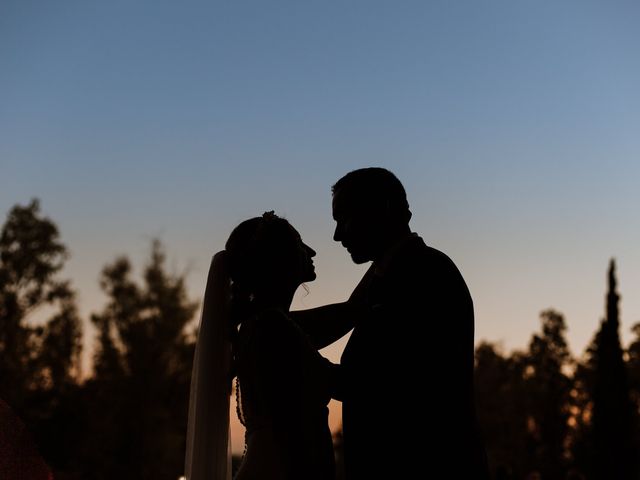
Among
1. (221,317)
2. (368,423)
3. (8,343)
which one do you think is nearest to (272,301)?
(221,317)

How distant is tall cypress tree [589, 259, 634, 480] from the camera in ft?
133

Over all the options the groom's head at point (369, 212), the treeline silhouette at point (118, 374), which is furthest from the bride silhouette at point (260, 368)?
the treeline silhouette at point (118, 374)

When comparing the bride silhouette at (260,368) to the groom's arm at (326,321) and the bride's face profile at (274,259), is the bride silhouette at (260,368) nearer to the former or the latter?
the bride's face profile at (274,259)

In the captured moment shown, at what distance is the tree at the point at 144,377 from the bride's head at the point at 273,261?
33.3 metres

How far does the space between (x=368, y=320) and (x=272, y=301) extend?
2.50ft

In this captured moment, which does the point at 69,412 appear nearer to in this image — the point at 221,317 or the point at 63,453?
the point at 63,453

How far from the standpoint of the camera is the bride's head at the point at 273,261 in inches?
204

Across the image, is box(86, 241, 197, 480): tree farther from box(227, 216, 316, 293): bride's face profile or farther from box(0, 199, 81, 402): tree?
box(227, 216, 316, 293): bride's face profile

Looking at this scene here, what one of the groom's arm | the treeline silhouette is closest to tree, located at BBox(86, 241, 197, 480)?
the treeline silhouette

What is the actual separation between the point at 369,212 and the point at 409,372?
1039mm

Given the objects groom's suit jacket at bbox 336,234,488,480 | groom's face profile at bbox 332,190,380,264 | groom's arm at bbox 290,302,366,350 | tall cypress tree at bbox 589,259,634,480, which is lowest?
groom's suit jacket at bbox 336,234,488,480

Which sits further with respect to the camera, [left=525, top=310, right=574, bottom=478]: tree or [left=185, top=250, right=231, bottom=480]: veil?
[left=525, top=310, right=574, bottom=478]: tree

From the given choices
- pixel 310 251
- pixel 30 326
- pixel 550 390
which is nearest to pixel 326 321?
pixel 310 251

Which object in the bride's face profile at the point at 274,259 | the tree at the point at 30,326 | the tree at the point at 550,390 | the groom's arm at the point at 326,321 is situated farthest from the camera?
the tree at the point at 550,390
